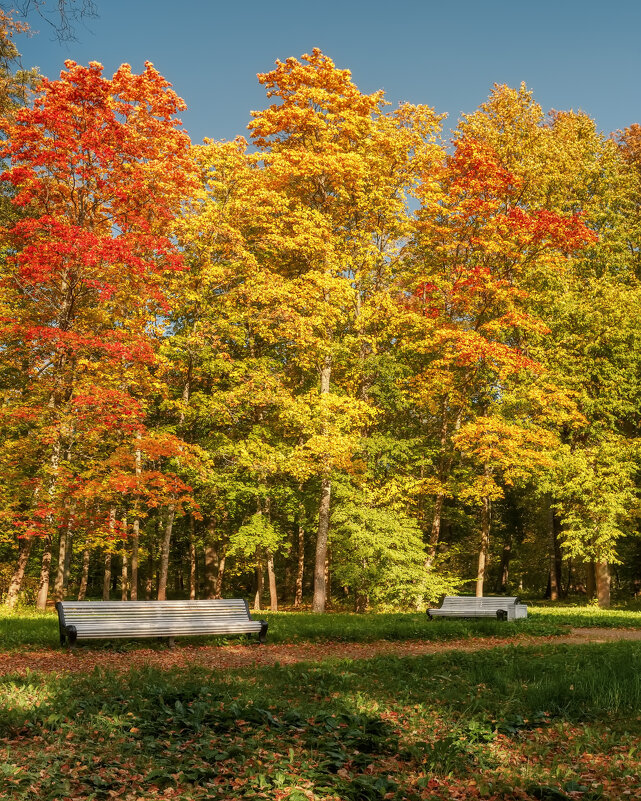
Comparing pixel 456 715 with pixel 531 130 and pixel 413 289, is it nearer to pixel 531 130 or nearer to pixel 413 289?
pixel 413 289

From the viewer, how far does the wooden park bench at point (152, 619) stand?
9.20m

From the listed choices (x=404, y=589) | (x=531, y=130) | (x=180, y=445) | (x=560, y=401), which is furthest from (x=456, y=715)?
(x=531, y=130)

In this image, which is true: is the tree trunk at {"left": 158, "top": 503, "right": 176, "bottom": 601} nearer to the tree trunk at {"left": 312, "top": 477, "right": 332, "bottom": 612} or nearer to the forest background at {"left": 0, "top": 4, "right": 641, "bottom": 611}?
the forest background at {"left": 0, "top": 4, "right": 641, "bottom": 611}

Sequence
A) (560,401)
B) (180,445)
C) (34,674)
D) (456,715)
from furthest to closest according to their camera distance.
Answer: (560,401) < (180,445) < (34,674) < (456,715)

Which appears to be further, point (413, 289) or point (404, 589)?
point (413, 289)

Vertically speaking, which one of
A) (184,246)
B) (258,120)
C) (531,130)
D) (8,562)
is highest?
(531,130)

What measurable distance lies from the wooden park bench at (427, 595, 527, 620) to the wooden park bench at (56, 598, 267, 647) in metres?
4.76

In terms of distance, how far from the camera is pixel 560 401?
19469mm

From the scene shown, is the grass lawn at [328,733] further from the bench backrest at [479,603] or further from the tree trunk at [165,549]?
the tree trunk at [165,549]

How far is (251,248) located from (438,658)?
1392cm

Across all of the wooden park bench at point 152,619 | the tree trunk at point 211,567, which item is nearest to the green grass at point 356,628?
the wooden park bench at point 152,619

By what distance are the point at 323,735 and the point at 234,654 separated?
4.55 meters

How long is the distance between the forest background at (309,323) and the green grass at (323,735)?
790 cm

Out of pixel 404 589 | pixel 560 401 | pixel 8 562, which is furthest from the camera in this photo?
pixel 8 562
